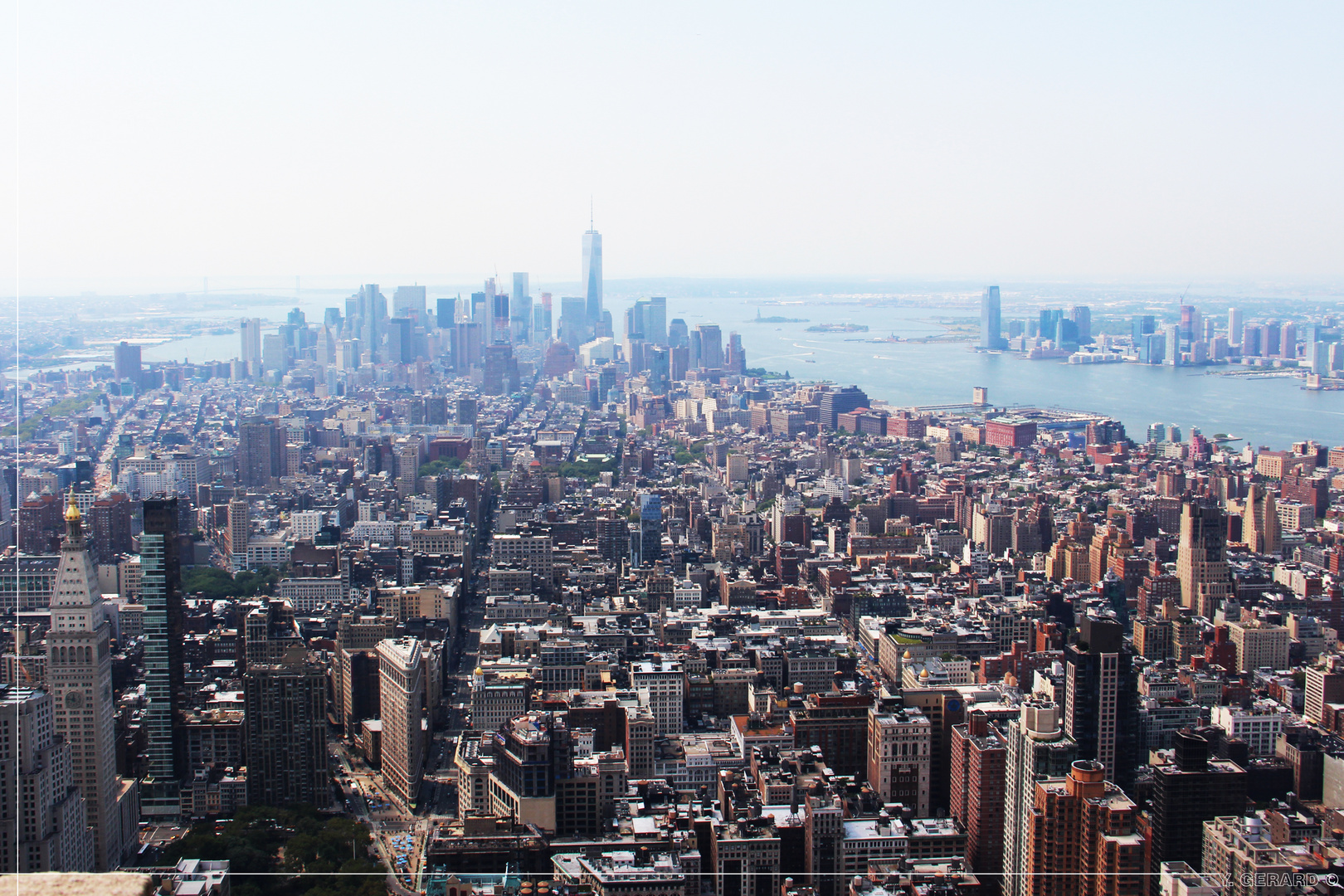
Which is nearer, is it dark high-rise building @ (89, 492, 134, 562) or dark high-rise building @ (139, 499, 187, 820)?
dark high-rise building @ (139, 499, 187, 820)

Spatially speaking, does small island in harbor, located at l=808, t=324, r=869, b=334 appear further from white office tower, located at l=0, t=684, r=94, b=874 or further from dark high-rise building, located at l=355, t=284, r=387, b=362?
white office tower, located at l=0, t=684, r=94, b=874

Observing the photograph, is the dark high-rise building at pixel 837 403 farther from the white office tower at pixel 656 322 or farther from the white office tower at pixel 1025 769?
the white office tower at pixel 1025 769

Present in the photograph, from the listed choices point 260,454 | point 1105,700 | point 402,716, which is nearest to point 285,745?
point 402,716

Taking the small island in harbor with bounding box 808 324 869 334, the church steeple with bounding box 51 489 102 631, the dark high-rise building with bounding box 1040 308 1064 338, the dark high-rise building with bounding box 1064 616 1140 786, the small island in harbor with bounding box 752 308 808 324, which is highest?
the dark high-rise building with bounding box 1040 308 1064 338

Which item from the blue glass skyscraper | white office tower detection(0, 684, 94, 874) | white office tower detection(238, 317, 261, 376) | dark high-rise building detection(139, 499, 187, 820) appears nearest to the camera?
white office tower detection(0, 684, 94, 874)

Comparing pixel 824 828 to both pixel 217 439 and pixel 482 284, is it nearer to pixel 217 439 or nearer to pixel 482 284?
pixel 217 439

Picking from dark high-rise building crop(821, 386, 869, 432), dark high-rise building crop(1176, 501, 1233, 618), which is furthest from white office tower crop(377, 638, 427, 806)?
dark high-rise building crop(821, 386, 869, 432)

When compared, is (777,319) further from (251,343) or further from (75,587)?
(75,587)
